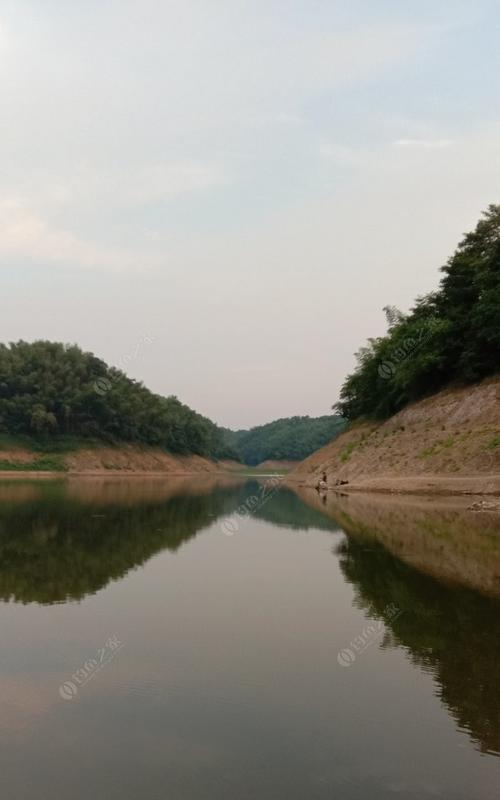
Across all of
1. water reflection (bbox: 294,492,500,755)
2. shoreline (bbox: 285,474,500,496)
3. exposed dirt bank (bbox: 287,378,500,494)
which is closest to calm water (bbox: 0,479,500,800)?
water reflection (bbox: 294,492,500,755)

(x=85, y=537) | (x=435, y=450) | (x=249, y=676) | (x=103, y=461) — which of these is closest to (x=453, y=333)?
(x=435, y=450)

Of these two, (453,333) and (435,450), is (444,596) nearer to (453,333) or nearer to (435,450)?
(435,450)

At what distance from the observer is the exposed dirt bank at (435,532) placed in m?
17.2

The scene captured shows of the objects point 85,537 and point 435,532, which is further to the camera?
point 435,532

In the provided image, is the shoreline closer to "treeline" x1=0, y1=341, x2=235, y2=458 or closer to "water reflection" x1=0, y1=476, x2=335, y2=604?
"water reflection" x1=0, y1=476, x2=335, y2=604

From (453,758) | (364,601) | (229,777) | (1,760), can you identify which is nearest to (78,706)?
(1,760)

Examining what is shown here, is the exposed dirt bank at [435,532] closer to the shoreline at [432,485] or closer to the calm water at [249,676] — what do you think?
the calm water at [249,676]

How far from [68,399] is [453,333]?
2852 inches

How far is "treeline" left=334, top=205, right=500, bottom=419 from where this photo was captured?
5462 cm

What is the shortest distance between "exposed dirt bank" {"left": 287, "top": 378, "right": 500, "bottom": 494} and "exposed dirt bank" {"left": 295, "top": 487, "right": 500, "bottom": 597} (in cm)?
306

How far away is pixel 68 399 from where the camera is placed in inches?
4412

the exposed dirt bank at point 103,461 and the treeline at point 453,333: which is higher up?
the treeline at point 453,333

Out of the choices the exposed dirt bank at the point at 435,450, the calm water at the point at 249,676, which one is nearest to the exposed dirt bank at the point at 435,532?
the calm water at the point at 249,676

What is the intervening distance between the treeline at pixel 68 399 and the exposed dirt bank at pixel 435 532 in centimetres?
7549
